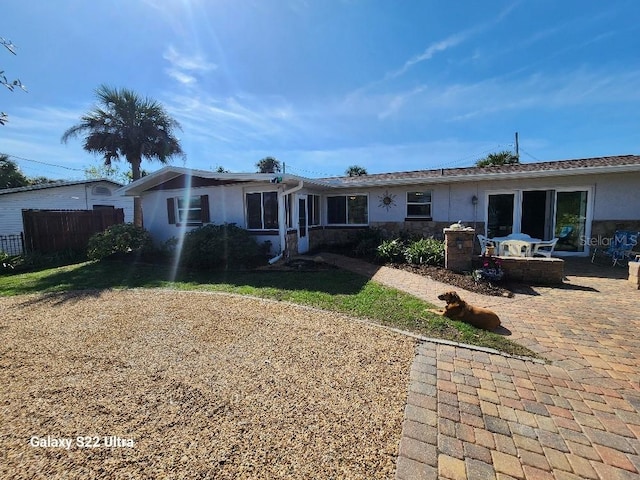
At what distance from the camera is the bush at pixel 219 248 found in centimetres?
885

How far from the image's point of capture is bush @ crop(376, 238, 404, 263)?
8891 mm

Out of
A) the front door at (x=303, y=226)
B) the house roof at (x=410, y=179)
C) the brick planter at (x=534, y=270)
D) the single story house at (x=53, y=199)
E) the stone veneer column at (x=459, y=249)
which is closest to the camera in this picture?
the brick planter at (x=534, y=270)

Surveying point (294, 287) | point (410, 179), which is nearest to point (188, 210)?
point (294, 287)

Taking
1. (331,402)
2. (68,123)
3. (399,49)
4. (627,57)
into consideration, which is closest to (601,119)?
(627,57)

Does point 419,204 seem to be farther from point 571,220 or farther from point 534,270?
point 534,270

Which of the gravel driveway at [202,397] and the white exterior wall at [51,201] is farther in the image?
the white exterior wall at [51,201]

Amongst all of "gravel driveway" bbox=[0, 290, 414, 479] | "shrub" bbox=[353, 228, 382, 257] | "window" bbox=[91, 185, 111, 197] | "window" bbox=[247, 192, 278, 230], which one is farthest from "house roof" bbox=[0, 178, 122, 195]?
"shrub" bbox=[353, 228, 382, 257]

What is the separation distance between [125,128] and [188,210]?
702cm

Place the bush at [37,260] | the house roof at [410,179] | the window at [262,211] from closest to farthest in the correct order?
the house roof at [410,179], the bush at [37,260], the window at [262,211]

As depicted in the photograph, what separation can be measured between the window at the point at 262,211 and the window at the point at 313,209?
7.06ft

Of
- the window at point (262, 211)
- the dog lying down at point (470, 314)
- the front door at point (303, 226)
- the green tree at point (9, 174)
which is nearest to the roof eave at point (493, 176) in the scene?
the front door at point (303, 226)

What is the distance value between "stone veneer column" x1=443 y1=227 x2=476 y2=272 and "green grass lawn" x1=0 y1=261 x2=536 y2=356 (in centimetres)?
227

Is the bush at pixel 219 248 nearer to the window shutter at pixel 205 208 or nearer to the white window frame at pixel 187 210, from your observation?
the window shutter at pixel 205 208

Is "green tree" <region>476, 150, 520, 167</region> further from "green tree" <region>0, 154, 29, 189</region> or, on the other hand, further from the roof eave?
"green tree" <region>0, 154, 29, 189</region>
